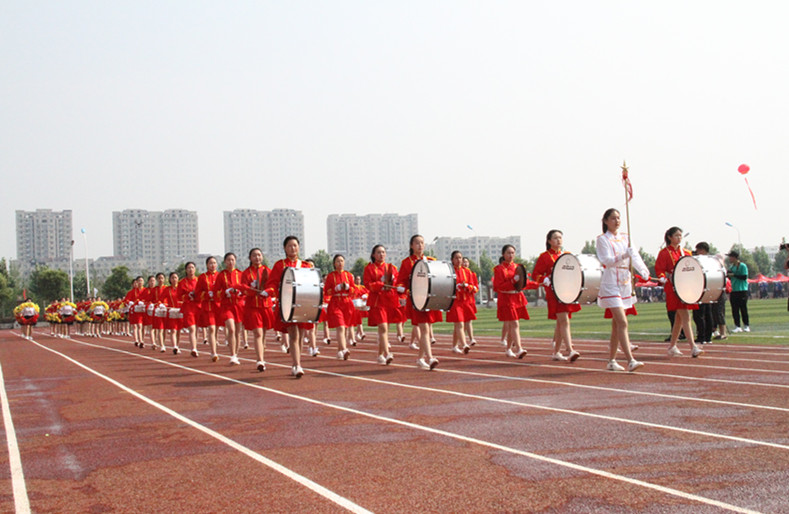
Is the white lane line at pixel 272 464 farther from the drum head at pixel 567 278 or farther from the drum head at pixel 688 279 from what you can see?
the drum head at pixel 688 279

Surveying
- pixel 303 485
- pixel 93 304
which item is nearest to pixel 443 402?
pixel 303 485

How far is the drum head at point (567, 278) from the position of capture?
13.6 metres

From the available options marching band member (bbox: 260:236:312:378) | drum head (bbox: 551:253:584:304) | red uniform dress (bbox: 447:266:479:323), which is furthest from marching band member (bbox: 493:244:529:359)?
marching band member (bbox: 260:236:312:378)

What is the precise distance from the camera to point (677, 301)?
45.6 feet

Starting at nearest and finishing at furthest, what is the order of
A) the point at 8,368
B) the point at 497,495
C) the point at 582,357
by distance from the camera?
the point at 497,495, the point at 582,357, the point at 8,368

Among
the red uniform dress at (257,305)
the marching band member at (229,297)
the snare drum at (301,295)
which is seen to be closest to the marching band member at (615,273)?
the snare drum at (301,295)

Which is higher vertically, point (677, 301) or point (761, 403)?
point (677, 301)

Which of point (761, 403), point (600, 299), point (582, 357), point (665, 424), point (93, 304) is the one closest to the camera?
point (665, 424)

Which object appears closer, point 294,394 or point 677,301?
point 294,394

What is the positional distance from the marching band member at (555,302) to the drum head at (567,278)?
172 millimetres

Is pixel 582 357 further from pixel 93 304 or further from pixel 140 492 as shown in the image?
pixel 93 304

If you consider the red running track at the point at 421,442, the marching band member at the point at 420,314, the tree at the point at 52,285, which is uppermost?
the tree at the point at 52,285

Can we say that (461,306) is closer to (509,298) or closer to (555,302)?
(509,298)

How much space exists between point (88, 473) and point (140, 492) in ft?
2.88
